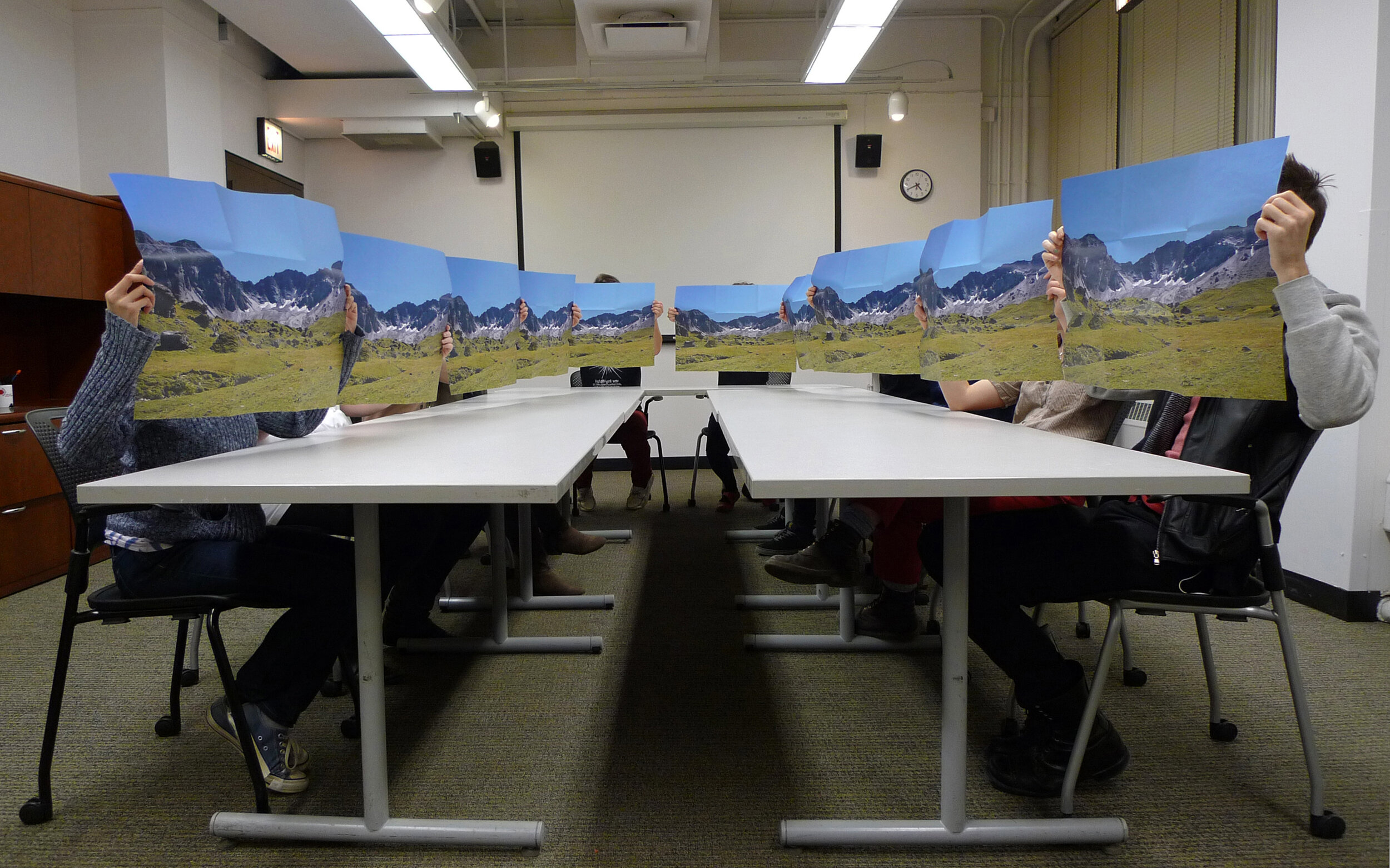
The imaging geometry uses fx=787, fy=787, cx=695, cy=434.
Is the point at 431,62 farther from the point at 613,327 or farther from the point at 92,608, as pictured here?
the point at 92,608

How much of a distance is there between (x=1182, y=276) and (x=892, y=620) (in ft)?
4.15

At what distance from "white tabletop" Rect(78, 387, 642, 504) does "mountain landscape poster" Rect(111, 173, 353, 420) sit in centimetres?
11

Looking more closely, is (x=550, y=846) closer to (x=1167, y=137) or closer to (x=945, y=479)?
(x=945, y=479)

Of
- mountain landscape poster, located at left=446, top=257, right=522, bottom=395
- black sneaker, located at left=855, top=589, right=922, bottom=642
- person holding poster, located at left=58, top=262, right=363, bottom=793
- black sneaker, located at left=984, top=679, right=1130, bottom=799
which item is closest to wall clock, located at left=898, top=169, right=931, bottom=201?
mountain landscape poster, located at left=446, top=257, right=522, bottom=395

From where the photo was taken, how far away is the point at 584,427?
5.56 feet

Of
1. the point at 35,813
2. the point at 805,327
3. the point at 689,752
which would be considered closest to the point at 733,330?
the point at 805,327

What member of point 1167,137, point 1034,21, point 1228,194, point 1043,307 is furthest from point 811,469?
point 1034,21

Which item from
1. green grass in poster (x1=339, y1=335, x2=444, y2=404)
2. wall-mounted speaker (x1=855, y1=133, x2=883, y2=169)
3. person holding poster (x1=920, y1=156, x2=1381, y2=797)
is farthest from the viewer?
wall-mounted speaker (x1=855, y1=133, x2=883, y2=169)

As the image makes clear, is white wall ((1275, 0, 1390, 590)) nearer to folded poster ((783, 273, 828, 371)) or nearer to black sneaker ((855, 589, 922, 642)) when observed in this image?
black sneaker ((855, 589, 922, 642))

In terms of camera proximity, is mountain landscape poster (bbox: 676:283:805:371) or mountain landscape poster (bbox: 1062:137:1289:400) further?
mountain landscape poster (bbox: 676:283:805:371)

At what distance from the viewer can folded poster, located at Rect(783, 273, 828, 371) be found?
2838mm

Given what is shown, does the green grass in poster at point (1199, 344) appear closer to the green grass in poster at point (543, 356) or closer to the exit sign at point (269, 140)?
the green grass in poster at point (543, 356)

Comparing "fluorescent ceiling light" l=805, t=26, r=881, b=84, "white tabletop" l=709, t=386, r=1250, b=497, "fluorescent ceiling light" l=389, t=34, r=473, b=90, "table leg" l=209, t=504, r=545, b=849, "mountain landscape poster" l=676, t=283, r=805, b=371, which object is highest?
"fluorescent ceiling light" l=805, t=26, r=881, b=84

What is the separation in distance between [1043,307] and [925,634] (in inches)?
40.5
